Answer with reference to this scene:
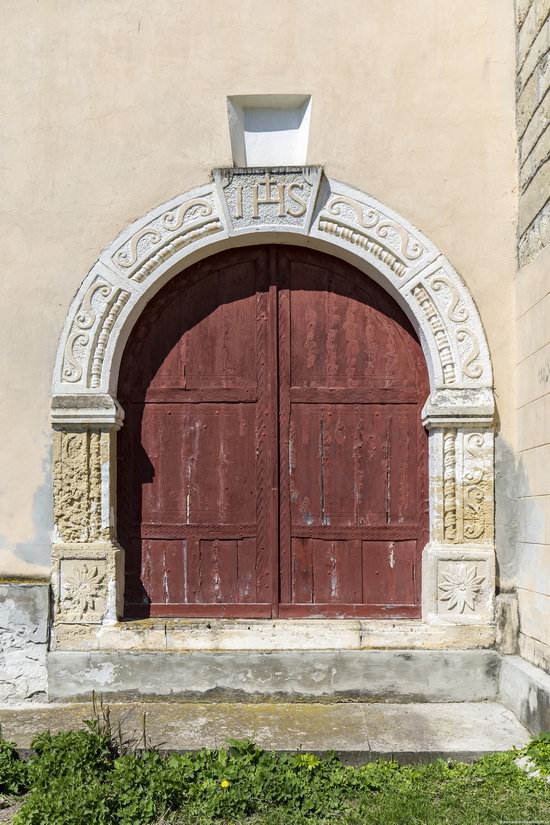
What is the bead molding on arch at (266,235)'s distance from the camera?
4980 millimetres

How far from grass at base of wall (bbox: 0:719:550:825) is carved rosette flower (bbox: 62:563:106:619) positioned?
954mm

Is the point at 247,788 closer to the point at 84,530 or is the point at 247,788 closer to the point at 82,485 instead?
the point at 84,530

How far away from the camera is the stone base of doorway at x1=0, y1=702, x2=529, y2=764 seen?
4082 millimetres

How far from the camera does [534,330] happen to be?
466cm

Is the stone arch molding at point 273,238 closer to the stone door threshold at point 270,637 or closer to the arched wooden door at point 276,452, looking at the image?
the stone door threshold at point 270,637

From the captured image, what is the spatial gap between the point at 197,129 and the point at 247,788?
3.67 metres

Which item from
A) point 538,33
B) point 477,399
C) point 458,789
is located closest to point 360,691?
point 458,789

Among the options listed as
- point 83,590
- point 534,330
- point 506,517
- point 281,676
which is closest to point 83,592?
point 83,590

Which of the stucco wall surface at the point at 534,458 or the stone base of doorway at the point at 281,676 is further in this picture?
the stone base of doorway at the point at 281,676

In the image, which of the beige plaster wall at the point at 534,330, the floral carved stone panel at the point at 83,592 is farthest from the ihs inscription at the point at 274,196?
the floral carved stone panel at the point at 83,592

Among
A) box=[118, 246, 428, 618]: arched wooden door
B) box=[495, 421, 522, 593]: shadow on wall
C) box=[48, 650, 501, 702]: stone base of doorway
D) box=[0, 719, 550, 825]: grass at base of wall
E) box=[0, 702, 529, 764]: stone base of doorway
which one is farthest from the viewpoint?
box=[118, 246, 428, 618]: arched wooden door

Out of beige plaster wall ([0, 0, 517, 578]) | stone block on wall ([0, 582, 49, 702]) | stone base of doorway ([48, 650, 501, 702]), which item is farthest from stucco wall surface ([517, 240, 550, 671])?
stone block on wall ([0, 582, 49, 702])

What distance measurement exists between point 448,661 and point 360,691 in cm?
53

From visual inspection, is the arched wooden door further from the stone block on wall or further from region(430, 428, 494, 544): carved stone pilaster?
the stone block on wall
